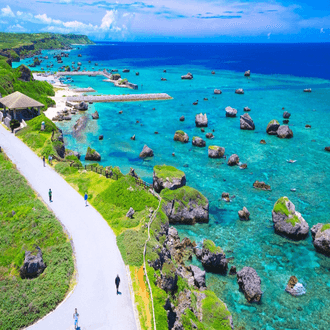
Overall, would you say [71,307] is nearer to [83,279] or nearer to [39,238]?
[83,279]

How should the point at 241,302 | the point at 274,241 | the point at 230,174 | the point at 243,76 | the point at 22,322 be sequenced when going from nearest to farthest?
1. the point at 22,322
2. the point at 241,302
3. the point at 274,241
4. the point at 230,174
5. the point at 243,76

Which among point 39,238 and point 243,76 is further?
point 243,76

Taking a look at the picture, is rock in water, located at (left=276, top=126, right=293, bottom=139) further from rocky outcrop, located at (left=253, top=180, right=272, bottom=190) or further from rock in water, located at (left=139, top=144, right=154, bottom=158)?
rock in water, located at (left=139, top=144, right=154, bottom=158)

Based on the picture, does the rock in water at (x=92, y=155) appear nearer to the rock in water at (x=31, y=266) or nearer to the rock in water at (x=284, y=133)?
the rock in water at (x=31, y=266)

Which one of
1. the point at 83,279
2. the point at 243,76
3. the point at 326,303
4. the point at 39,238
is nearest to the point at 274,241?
the point at 326,303

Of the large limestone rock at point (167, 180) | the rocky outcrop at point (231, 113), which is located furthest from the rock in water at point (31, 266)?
the rocky outcrop at point (231, 113)

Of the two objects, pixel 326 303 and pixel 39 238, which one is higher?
pixel 39 238
